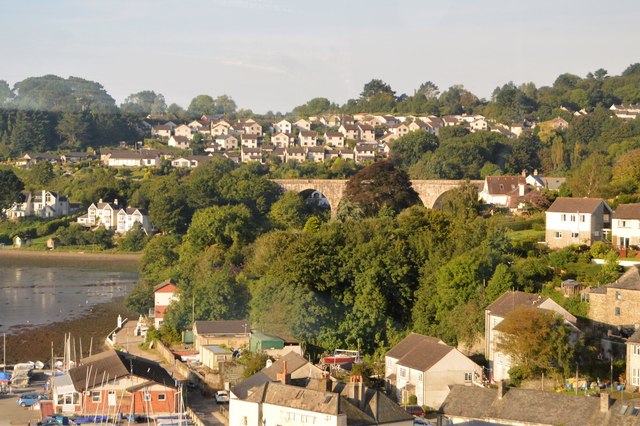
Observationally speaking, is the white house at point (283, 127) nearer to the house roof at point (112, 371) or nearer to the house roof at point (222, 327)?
the house roof at point (222, 327)

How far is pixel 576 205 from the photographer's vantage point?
2173 cm

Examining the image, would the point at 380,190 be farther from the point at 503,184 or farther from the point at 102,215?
the point at 102,215

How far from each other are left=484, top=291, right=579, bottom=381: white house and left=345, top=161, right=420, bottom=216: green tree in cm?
1115

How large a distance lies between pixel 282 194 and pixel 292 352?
77.0 ft

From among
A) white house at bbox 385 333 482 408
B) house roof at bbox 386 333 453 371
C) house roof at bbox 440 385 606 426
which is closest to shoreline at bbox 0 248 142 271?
house roof at bbox 386 333 453 371

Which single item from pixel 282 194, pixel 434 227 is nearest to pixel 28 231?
pixel 282 194

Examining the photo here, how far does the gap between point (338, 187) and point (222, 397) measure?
2350cm

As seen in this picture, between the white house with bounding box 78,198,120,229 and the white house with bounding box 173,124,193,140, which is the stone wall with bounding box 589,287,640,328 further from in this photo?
the white house with bounding box 173,124,193,140

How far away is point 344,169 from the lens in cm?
4512

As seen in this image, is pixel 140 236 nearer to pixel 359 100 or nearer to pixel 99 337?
pixel 99 337

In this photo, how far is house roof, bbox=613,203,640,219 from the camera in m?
20.7

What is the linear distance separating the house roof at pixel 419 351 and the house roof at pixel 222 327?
3.47 metres

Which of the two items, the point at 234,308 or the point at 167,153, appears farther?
the point at 167,153

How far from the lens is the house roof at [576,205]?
21.4m
